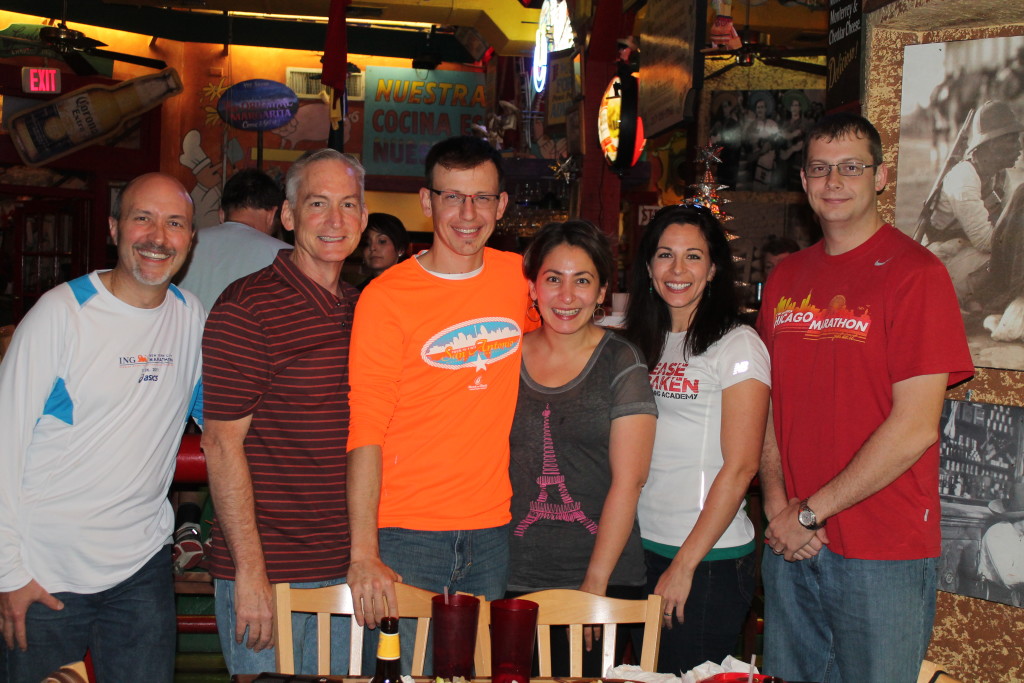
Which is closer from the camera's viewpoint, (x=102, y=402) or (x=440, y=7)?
(x=102, y=402)

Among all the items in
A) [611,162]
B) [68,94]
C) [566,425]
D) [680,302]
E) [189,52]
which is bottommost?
[566,425]

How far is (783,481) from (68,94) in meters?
10.8

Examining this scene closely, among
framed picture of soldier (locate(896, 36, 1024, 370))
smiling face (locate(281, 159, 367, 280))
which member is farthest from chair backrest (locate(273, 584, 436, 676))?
framed picture of soldier (locate(896, 36, 1024, 370))

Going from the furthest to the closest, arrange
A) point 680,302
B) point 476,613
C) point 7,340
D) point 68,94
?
1. point 68,94
2. point 7,340
3. point 680,302
4. point 476,613

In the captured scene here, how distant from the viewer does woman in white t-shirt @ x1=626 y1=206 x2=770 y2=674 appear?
2.72 metres

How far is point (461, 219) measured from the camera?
267cm

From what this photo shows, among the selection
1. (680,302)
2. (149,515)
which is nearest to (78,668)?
(149,515)

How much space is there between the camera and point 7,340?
415 cm

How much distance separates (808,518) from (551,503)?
742 millimetres

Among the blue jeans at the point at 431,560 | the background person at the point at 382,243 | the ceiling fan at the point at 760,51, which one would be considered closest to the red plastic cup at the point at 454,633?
the blue jeans at the point at 431,560

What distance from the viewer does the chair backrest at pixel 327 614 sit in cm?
231

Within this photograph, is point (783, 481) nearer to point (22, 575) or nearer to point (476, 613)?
point (476, 613)

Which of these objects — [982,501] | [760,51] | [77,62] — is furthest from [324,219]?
[77,62]

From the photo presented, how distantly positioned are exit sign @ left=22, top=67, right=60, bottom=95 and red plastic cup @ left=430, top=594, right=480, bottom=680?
10.6 metres
